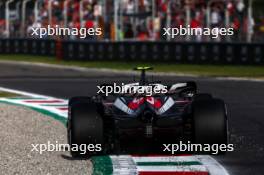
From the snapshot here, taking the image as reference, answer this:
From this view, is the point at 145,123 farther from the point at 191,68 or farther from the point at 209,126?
the point at 191,68

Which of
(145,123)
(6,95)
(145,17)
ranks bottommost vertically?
(6,95)

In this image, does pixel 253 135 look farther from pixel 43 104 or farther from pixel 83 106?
pixel 43 104

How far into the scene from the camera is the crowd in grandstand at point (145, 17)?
30.8 m

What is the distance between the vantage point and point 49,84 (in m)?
25.2

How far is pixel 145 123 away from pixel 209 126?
0.75 m

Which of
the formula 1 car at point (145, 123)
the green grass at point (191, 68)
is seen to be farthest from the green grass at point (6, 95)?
the formula 1 car at point (145, 123)

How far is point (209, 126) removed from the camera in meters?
10.5

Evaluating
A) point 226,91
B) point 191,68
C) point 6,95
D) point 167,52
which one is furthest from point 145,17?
point 6,95

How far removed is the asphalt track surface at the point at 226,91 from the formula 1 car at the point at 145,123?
453mm

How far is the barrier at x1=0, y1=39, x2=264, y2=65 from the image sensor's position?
97.6 feet

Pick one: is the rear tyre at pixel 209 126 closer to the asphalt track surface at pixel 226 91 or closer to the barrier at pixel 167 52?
the asphalt track surface at pixel 226 91

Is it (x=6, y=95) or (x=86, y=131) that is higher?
(x=86, y=131)

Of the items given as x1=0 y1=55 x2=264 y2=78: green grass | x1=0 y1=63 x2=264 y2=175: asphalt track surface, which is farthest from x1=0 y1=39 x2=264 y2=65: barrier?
x1=0 y1=63 x2=264 y2=175: asphalt track surface

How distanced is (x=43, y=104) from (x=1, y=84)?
6880mm
